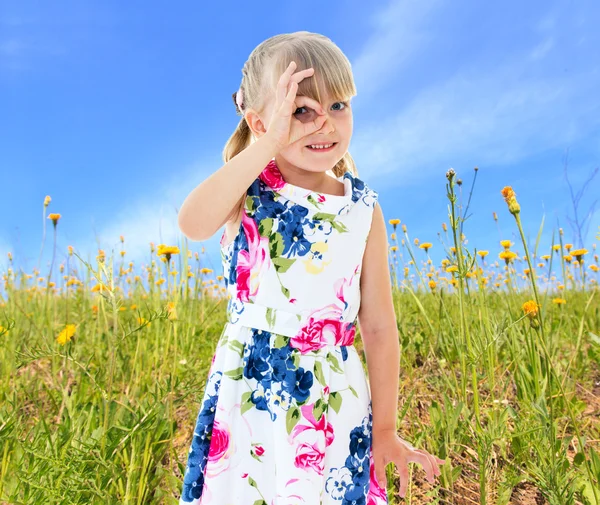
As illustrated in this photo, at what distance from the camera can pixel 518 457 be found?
2.03 metres

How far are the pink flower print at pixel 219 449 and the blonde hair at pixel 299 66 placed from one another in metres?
0.81

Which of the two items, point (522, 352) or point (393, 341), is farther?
point (522, 352)

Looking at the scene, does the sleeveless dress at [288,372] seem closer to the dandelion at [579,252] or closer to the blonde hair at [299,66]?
the blonde hair at [299,66]

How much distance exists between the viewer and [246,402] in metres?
1.33

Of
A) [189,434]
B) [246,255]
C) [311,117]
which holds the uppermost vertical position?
[311,117]

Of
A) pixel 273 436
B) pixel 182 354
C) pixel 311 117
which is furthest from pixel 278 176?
pixel 182 354

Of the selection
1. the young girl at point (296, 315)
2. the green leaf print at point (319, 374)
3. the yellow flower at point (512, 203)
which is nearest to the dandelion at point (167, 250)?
the young girl at point (296, 315)

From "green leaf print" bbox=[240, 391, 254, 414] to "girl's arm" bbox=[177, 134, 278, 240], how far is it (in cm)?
40

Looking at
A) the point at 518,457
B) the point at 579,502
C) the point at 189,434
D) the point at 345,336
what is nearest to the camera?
the point at 345,336

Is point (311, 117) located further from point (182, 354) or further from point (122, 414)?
point (182, 354)

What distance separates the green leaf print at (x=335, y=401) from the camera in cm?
137

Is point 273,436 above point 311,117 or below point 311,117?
below

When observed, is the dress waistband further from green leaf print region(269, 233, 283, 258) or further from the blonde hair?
the blonde hair

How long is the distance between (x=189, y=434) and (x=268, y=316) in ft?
3.88
